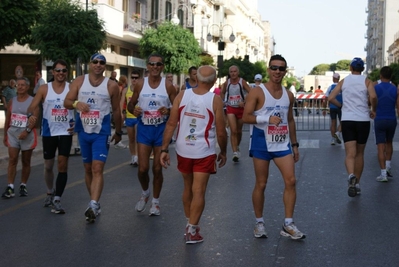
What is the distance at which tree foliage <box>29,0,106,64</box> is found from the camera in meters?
26.8

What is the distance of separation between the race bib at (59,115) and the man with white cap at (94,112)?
592mm

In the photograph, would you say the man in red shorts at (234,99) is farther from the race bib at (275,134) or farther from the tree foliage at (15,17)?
the tree foliage at (15,17)

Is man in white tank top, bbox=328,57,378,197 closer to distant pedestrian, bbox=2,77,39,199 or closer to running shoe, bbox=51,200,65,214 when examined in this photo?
running shoe, bbox=51,200,65,214

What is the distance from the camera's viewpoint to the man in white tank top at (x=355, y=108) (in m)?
10.8

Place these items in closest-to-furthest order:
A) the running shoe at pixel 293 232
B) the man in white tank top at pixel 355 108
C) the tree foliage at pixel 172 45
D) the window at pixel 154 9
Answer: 1. the running shoe at pixel 293 232
2. the man in white tank top at pixel 355 108
3. the tree foliage at pixel 172 45
4. the window at pixel 154 9

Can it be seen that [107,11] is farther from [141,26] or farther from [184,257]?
[184,257]

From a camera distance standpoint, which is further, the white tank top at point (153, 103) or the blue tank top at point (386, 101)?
the blue tank top at point (386, 101)

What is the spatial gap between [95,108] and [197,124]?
177 cm

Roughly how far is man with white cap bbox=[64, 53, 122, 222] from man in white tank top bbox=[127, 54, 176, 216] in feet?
1.16

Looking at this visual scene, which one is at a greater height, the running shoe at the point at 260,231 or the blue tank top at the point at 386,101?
the blue tank top at the point at 386,101

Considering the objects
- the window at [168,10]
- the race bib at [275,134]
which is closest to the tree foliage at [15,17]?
the race bib at [275,134]

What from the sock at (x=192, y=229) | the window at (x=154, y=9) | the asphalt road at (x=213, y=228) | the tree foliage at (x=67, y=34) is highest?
the window at (x=154, y=9)

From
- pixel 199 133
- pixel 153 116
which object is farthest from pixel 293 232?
pixel 153 116

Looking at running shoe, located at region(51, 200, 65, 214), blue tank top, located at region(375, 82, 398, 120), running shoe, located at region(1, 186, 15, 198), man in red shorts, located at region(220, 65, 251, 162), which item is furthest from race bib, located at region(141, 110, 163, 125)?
man in red shorts, located at region(220, 65, 251, 162)
